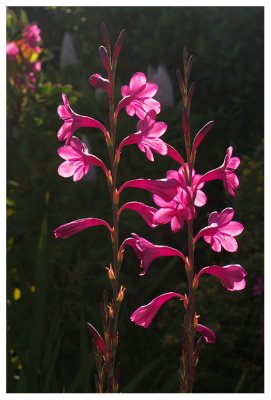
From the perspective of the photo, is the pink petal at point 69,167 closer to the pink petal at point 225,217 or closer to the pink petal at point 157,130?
the pink petal at point 157,130

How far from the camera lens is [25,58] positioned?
3.26 m

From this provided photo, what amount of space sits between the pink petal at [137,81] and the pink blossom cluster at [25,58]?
2099mm

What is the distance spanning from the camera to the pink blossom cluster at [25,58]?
3.19 meters

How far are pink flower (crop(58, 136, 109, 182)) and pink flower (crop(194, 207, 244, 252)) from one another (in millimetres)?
207

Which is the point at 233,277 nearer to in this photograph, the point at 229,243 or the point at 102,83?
the point at 229,243

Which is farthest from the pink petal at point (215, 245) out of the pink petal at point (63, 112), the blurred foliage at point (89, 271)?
the blurred foliage at point (89, 271)

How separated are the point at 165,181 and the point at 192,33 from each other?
12.7ft

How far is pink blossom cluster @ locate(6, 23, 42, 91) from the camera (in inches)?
125

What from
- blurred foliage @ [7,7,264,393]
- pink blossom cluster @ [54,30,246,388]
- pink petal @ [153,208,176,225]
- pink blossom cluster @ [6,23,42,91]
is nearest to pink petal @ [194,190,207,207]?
pink blossom cluster @ [54,30,246,388]

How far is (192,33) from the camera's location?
15.4 ft

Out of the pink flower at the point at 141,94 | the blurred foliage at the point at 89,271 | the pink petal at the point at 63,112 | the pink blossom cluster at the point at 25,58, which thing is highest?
the pink blossom cluster at the point at 25,58

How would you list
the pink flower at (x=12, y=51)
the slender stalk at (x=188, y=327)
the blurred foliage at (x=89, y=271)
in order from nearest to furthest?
the slender stalk at (x=188, y=327) < the blurred foliage at (x=89, y=271) < the pink flower at (x=12, y=51)

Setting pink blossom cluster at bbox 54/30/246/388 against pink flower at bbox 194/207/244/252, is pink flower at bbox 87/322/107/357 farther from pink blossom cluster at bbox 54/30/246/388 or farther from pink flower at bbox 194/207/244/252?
pink flower at bbox 194/207/244/252

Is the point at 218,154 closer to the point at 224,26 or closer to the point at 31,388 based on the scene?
the point at 224,26
